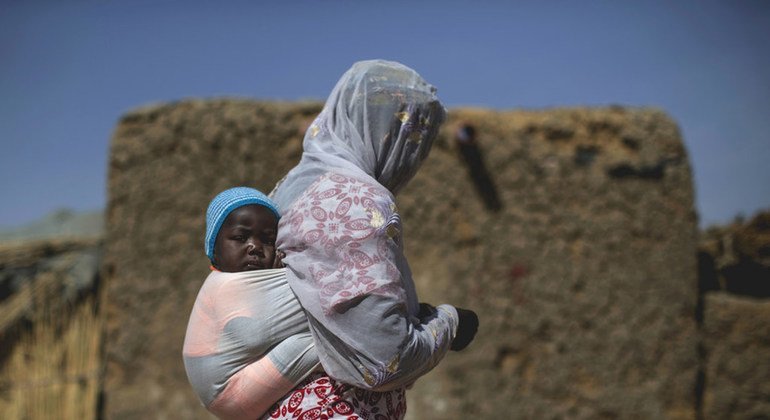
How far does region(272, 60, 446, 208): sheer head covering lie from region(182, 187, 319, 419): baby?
246 millimetres

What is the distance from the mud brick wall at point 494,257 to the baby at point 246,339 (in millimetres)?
3002

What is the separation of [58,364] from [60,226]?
216 cm

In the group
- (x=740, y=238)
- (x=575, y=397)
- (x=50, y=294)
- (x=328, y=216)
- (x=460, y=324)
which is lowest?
(x=575, y=397)

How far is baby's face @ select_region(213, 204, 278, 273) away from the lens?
198cm

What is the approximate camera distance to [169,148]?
16.5 feet

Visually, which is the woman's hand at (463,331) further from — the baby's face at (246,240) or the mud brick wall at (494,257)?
the mud brick wall at (494,257)

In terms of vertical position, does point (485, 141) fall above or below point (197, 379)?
above

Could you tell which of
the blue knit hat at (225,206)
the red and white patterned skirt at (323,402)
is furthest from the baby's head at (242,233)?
the red and white patterned skirt at (323,402)

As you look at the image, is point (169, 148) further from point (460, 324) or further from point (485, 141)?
point (460, 324)

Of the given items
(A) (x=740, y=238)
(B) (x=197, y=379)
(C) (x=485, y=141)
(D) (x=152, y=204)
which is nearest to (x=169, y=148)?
(D) (x=152, y=204)

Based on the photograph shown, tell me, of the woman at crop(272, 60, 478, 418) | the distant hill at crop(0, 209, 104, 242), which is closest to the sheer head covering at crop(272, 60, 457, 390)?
the woman at crop(272, 60, 478, 418)

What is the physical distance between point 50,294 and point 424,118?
4058 millimetres

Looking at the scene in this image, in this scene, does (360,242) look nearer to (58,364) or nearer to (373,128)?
(373,128)

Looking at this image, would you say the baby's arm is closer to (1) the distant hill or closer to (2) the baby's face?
(2) the baby's face
